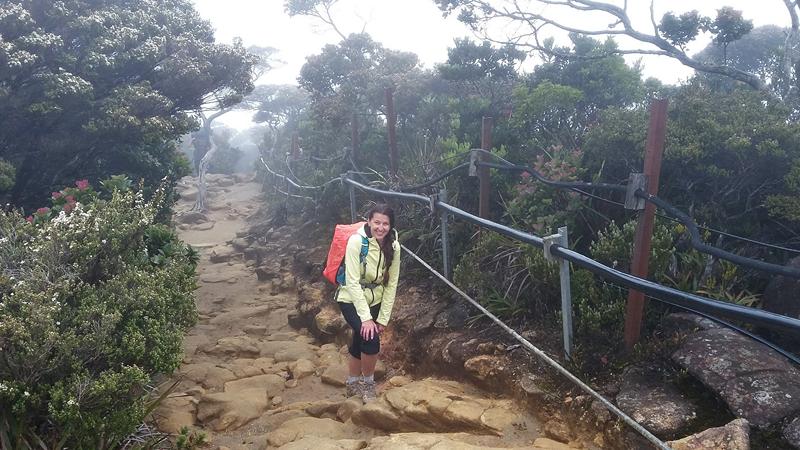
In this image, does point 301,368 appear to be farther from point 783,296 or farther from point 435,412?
point 783,296

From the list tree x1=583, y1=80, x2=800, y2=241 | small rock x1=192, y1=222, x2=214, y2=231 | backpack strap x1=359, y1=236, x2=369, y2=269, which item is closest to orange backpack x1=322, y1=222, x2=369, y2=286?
backpack strap x1=359, y1=236, x2=369, y2=269

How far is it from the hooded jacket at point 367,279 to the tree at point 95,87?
5847 mm

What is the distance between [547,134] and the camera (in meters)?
7.59

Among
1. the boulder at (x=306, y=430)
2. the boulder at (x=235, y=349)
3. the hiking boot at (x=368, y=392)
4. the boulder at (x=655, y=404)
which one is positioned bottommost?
the boulder at (x=235, y=349)

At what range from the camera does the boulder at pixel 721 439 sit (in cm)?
226

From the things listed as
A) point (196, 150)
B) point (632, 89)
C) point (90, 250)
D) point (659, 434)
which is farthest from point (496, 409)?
point (196, 150)

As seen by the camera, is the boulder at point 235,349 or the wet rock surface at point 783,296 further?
the boulder at point 235,349

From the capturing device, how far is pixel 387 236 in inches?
149

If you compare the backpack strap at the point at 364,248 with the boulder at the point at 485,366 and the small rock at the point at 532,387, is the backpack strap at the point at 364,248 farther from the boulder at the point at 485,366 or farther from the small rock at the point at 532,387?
the small rock at the point at 532,387

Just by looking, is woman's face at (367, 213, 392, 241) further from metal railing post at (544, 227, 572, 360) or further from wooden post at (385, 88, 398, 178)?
wooden post at (385, 88, 398, 178)

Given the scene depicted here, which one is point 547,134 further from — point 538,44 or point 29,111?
point 29,111

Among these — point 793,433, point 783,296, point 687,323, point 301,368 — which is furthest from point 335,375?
point 783,296

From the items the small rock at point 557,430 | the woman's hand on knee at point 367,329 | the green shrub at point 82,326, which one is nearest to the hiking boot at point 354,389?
the woman's hand on knee at point 367,329

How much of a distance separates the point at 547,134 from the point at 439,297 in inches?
144
